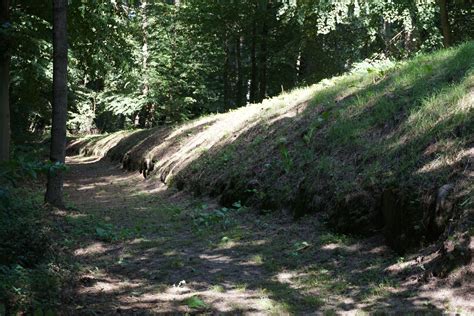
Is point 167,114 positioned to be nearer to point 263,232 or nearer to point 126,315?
point 263,232

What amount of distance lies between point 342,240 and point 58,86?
5.84 meters

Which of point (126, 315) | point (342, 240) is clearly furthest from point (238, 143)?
point (126, 315)

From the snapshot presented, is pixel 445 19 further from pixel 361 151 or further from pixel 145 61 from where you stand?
pixel 145 61

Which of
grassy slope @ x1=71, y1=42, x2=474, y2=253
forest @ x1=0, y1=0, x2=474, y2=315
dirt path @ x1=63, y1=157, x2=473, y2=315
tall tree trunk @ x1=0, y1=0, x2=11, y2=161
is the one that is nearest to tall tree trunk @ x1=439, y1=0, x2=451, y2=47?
forest @ x1=0, y1=0, x2=474, y2=315

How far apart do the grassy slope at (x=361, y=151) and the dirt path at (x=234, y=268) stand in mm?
458

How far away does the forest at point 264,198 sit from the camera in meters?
4.53

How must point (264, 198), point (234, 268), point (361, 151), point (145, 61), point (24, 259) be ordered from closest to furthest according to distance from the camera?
point (24, 259)
point (234, 268)
point (361, 151)
point (264, 198)
point (145, 61)

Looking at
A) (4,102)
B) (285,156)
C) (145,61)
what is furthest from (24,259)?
(145,61)

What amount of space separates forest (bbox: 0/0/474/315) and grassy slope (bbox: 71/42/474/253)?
0.03m

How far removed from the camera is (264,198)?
8.20 metres

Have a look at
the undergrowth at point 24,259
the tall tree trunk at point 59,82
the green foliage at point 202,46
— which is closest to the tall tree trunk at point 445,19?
the green foliage at point 202,46

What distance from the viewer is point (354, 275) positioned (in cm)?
513

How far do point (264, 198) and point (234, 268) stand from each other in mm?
2533

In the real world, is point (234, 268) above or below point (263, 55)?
below
